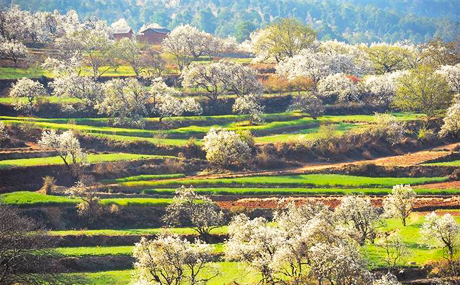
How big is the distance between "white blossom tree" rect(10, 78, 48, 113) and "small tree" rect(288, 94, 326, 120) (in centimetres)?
4919

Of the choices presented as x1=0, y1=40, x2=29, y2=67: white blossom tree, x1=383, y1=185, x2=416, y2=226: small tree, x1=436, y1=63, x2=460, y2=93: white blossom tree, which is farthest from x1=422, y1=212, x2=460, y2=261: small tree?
x1=0, y1=40, x2=29, y2=67: white blossom tree

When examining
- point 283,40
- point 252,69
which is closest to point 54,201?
point 252,69

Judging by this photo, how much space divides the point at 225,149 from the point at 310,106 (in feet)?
116

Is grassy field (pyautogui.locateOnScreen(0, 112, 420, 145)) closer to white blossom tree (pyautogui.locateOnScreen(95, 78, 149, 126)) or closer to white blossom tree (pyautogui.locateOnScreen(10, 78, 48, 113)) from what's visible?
white blossom tree (pyautogui.locateOnScreen(95, 78, 149, 126))

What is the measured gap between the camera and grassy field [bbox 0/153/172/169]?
261ft

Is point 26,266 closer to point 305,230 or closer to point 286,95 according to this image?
point 305,230

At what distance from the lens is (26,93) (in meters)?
103

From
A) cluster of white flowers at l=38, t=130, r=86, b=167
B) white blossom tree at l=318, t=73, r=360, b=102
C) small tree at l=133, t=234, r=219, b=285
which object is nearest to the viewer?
small tree at l=133, t=234, r=219, b=285

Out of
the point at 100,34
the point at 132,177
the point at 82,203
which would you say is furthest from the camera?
the point at 100,34

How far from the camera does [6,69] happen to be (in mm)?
120375

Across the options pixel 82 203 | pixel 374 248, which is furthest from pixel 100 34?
pixel 374 248

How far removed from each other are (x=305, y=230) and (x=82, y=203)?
103 feet

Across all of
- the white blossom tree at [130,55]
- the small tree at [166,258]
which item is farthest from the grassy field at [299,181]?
the white blossom tree at [130,55]

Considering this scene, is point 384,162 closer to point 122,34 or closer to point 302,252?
point 302,252
